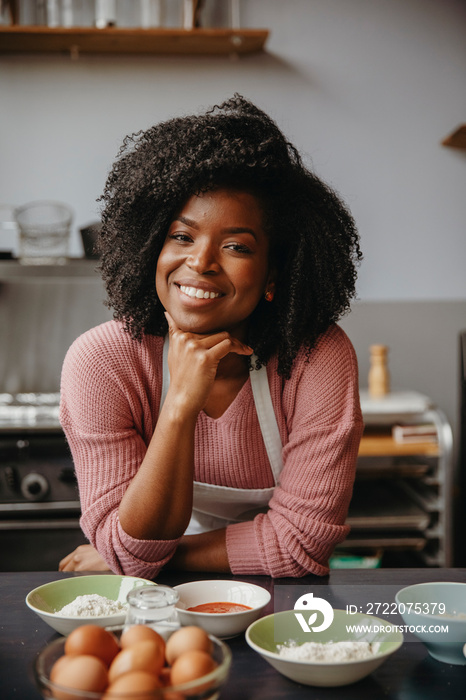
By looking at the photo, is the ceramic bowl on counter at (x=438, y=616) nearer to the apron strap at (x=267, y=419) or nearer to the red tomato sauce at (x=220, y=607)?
the red tomato sauce at (x=220, y=607)

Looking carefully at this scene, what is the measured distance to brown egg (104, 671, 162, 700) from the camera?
0.51 metres

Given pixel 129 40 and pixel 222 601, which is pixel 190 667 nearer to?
pixel 222 601

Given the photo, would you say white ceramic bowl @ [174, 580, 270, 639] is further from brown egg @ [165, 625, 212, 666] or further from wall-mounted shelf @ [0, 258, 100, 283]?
wall-mounted shelf @ [0, 258, 100, 283]

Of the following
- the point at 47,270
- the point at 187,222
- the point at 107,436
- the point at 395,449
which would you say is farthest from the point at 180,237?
the point at 47,270

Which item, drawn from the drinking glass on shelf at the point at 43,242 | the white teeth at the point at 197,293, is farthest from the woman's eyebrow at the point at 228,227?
the drinking glass on shelf at the point at 43,242

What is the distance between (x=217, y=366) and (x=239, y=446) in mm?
170

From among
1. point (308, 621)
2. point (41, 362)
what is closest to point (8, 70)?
point (41, 362)

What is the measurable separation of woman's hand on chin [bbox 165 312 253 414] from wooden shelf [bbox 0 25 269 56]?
1776mm

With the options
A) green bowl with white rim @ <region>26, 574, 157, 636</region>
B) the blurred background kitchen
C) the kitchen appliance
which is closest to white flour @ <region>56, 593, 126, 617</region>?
green bowl with white rim @ <region>26, 574, 157, 636</region>

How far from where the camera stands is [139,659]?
1.87 ft

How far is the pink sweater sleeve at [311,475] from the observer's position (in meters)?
1.09

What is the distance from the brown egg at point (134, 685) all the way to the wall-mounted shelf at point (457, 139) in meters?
2.55

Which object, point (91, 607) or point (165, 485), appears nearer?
point (91, 607)

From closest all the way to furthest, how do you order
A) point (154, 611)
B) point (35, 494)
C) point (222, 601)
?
point (154, 611)
point (222, 601)
point (35, 494)
